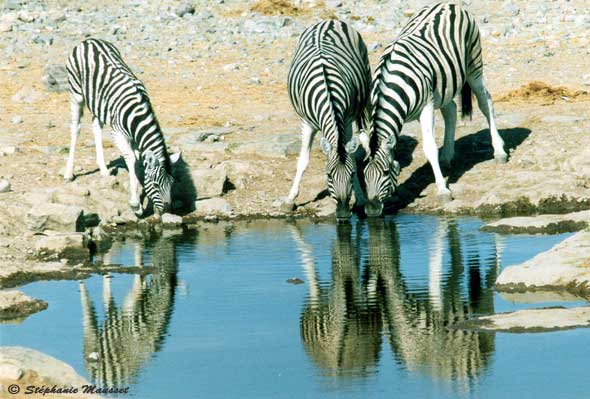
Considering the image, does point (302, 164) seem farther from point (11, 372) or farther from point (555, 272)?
point (11, 372)

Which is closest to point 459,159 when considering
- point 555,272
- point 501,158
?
point 501,158

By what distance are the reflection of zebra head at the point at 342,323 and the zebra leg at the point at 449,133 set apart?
486cm

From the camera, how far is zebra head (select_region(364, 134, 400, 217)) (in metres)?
14.5

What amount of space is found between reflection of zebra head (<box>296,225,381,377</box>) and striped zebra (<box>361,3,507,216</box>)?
2.47 meters

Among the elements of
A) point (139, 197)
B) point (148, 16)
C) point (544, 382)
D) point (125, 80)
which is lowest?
point (544, 382)

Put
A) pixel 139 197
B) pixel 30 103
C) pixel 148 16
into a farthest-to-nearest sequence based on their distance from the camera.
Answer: pixel 148 16 → pixel 30 103 → pixel 139 197

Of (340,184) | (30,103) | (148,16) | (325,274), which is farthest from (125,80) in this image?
(148,16)

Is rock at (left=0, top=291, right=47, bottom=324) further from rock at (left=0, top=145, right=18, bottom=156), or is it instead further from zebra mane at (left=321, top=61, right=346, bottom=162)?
rock at (left=0, top=145, right=18, bottom=156)

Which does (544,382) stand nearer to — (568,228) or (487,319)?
(487,319)

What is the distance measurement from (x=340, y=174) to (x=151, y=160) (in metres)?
2.39

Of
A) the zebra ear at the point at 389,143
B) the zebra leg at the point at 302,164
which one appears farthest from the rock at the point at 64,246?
the zebra ear at the point at 389,143

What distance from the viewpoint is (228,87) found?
80.1 ft

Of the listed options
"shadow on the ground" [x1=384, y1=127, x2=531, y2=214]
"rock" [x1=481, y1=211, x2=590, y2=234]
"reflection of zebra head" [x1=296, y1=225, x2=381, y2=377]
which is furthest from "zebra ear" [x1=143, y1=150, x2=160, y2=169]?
"rock" [x1=481, y1=211, x2=590, y2=234]

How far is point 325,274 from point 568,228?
10.1 feet
